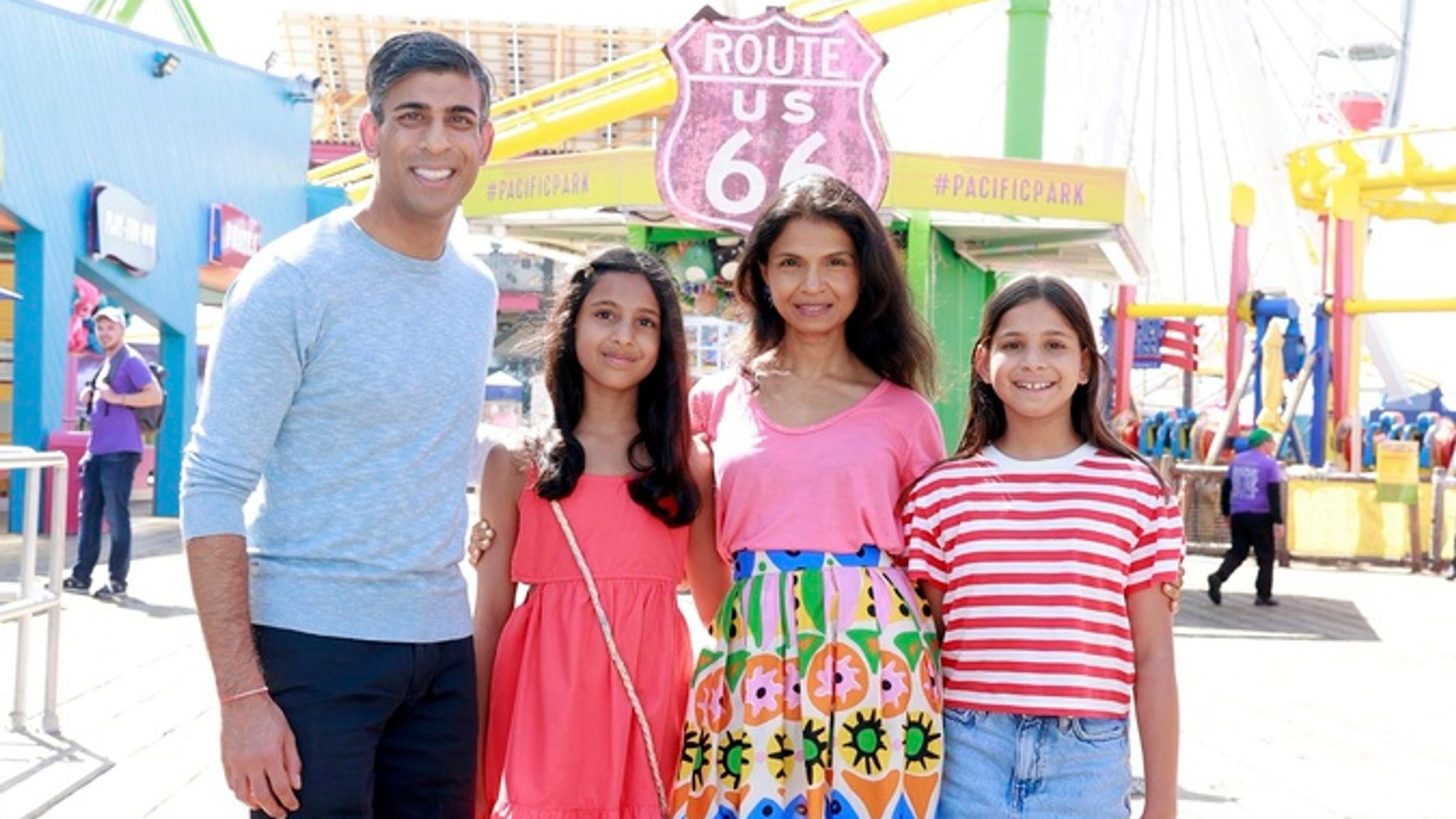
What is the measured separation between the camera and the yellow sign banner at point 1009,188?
32.9ft

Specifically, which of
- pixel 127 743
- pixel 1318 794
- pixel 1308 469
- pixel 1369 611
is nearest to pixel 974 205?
pixel 1369 611

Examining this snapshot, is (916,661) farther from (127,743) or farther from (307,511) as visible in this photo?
(127,743)

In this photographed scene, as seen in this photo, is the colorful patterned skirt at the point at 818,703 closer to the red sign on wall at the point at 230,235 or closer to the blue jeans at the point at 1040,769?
the blue jeans at the point at 1040,769

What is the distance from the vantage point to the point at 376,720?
7.64 ft

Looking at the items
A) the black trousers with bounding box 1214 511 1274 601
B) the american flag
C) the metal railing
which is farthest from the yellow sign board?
the american flag

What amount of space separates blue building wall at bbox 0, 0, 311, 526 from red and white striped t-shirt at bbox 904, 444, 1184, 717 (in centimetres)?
1167

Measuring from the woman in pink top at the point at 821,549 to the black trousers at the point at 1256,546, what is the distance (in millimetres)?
8843

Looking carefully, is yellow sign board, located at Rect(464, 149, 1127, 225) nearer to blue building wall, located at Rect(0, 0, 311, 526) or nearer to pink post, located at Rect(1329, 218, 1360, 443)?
blue building wall, located at Rect(0, 0, 311, 526)

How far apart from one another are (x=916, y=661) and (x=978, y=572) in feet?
0.59

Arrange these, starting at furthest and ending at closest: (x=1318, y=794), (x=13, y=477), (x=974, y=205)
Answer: (x=13, y=477) < (x=974, y=205) < (x=1318, y=794)

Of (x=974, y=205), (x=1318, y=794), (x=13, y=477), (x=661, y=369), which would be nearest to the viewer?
(x=661, y=369)

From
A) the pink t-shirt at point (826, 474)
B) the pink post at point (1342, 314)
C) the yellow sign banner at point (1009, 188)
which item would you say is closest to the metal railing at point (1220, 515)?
the pink post at point (1342, 314)

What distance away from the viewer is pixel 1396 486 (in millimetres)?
14461

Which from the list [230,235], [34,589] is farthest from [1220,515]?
[34,589]
